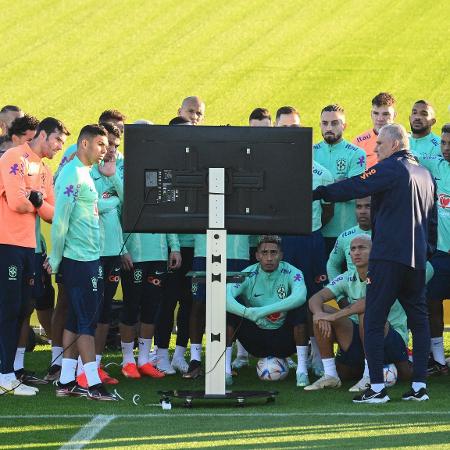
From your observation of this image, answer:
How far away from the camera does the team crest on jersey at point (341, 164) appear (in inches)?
505

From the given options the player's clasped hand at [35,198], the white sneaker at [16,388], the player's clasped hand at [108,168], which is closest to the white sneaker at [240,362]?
the player's clasped hand at [108,168]

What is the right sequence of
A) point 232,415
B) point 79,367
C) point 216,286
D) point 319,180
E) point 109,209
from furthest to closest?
point 319,180, point 109,209, point 79,367, point 216,286, point 232,415

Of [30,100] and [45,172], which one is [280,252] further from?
[30,100]

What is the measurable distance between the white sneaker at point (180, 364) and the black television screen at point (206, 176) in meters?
2.82

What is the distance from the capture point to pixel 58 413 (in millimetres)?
10273

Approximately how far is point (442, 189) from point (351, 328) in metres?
1.66

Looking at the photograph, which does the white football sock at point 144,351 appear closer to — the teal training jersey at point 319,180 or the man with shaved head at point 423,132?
the teal training jersey at point 319,180

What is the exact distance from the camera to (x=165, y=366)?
1279 centimetres

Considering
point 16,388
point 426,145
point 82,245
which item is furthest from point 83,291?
point 426,145

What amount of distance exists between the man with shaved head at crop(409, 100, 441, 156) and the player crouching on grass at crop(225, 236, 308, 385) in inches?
67.5

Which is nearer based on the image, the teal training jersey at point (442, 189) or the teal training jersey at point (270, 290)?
the teal training jersey at point (270, 290)

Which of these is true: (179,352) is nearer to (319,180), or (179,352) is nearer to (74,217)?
(319,180)

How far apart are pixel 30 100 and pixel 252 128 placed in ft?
67.5

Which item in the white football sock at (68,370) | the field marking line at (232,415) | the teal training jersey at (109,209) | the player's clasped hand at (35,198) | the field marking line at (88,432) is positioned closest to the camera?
the field marking line at (88,432)
